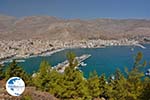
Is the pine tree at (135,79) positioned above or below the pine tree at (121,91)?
above

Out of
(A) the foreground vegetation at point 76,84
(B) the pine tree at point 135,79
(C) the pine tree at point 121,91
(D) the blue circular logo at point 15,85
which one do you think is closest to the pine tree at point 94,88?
(A) the foreground vegetation at point 76,84

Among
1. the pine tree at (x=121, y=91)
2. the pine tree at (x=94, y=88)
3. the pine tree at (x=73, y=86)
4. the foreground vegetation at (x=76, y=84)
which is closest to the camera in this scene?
the foreground vegetation at (x=76, y=84)

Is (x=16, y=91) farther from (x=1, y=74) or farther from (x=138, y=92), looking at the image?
(x=1, y=74)

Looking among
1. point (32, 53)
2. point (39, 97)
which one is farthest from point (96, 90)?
point (32, 53)

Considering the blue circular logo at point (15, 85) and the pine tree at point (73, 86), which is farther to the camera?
the pine tree at point (73, 86)

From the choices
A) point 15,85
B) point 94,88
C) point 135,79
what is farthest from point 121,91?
point 15,85

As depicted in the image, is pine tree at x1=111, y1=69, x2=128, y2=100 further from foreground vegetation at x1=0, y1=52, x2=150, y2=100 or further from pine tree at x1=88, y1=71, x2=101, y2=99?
pine tree at x1=88, y1=71, x2=101, y2=99

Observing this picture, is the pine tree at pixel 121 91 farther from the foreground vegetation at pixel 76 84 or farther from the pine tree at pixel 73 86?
the pine tree at pixel 73 86

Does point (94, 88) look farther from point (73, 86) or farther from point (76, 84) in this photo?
point (73, 86)
